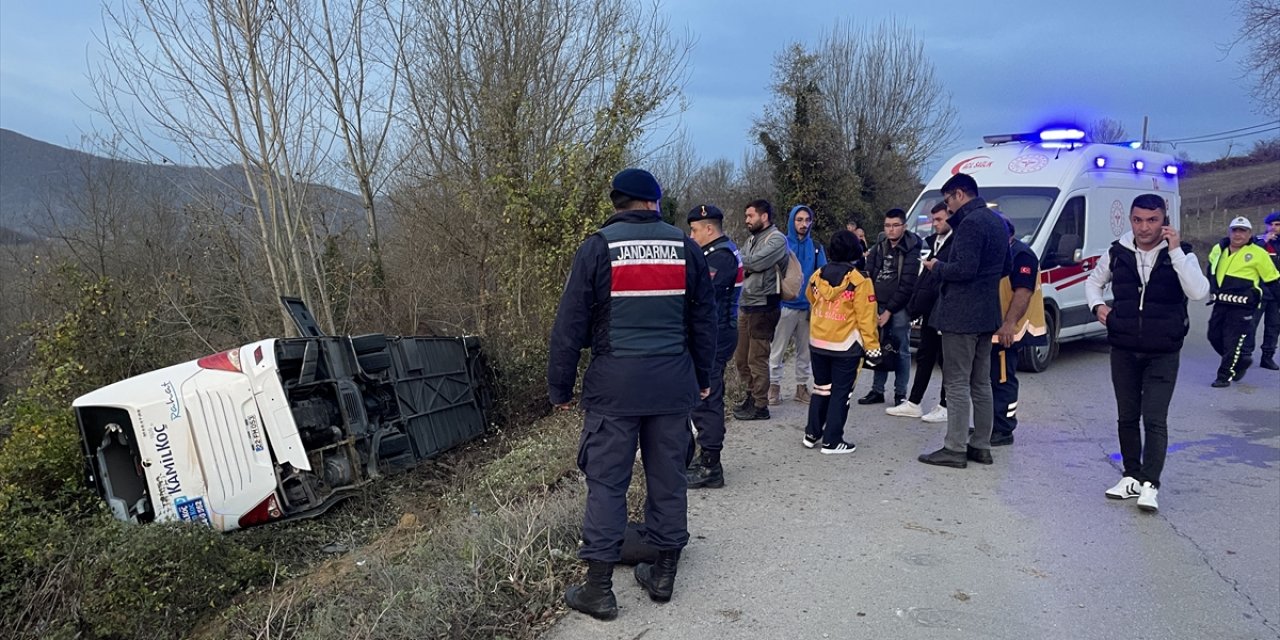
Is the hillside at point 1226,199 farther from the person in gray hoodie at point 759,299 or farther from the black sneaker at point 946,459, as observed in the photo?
the black sneaker at point 946,459

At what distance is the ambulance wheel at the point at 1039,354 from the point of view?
27.9 feet

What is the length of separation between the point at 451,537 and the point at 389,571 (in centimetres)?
53

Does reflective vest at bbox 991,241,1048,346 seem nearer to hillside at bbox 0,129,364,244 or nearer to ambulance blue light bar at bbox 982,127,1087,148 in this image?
ambulance blue light bar at bbox 982,127,1087,148

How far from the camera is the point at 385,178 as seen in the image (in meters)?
11.7

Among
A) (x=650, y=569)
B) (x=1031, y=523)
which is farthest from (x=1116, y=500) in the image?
(x=650, y=569)

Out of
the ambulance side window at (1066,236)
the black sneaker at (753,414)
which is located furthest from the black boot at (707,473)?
the ambulance side window at (1066,236)

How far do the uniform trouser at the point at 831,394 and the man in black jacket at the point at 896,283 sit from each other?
4.29ft

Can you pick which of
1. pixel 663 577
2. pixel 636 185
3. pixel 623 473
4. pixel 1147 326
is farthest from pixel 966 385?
pixel 636 185

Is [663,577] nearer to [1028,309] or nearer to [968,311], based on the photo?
[968,311]

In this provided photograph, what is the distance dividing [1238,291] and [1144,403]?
204 inches

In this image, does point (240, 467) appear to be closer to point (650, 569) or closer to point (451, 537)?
point (451, 537)

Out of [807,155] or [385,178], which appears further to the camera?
[807,155]

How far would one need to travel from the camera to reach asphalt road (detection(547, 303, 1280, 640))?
3184mm

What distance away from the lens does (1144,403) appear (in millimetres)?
4438
